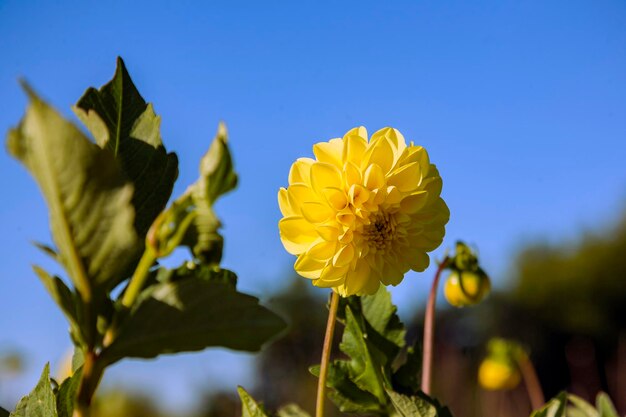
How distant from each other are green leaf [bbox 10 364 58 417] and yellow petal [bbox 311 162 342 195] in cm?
29

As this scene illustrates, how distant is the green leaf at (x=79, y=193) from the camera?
246mm

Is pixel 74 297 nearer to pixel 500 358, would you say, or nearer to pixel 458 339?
pixel 500 358

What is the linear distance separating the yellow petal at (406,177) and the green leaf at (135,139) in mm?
272

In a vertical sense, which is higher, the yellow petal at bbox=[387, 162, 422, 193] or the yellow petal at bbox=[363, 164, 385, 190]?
the yellow petal at bbox=[363, 164, 385, 190]

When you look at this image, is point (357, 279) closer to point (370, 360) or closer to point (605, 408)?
point (370, 360)

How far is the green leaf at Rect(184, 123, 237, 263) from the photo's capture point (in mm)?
262

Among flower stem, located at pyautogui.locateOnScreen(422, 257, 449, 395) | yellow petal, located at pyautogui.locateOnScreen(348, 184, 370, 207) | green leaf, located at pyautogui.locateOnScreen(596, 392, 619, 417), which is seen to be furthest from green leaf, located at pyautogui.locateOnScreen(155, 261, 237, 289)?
green leaf, located at pyautogui.locateOnScreen(596, 392, 619, 417)

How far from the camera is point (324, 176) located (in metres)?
0.60

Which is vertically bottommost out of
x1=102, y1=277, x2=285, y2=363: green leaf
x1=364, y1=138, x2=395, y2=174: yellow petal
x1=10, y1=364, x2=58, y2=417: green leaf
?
x1=10, y1=364, x2=58, y2=417: green leaf

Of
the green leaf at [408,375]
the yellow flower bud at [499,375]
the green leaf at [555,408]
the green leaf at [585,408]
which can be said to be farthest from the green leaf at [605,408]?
the yellow flower bud at [499,375]

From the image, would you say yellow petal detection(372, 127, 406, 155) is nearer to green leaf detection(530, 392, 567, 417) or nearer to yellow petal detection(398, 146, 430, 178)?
yellow petal detection(398, 146, 430, 178)

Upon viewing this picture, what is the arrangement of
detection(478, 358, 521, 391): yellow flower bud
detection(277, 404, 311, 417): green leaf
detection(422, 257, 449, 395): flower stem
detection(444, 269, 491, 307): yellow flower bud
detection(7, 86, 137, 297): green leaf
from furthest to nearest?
1. detection(478, 358, 521, 391): yellow flower bud
2. detection(444, 269, 491, 307): yellow flower bud
3. detection(422, 257, 449, 395): flower stem
4. detection(277, 404, 311, 417): green leaf
5. detection(7, 86, 137, 297): green leaf

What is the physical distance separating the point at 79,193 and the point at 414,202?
0.38m

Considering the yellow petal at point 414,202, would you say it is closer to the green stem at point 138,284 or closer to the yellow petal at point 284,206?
the yellow petal at point 284,206
